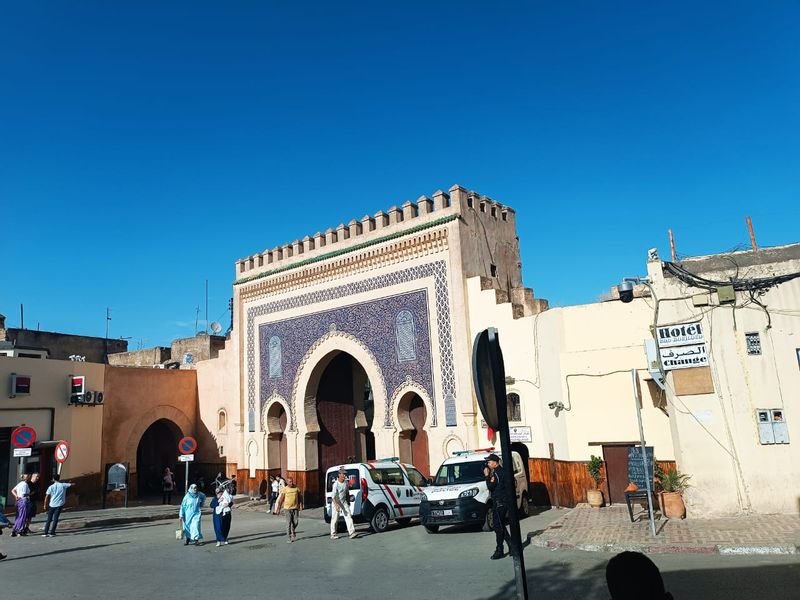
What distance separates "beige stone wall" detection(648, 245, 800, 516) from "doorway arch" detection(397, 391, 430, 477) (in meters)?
8.09

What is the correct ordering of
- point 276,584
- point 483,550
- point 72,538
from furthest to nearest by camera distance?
point 72,538
point 483,550
point 276,584

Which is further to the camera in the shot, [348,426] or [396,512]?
[348,426]

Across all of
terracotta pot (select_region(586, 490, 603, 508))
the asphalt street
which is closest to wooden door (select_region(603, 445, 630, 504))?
terracotta pot (select_region(586, 490, 603, 508))

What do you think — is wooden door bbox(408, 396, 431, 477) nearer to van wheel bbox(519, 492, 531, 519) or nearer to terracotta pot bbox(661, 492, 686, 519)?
van wheel bbox(519, 492, 531, 519)

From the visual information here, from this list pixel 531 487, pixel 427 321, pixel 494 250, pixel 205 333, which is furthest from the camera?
pixel 205 333

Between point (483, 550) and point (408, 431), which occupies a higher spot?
point (408, 431)

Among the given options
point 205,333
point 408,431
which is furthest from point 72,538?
point 205,333

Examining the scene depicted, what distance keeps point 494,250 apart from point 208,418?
43.4 ft

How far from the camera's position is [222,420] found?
24.1 m

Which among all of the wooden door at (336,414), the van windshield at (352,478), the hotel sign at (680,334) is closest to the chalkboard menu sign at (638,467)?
the hotel sign at (680,334)

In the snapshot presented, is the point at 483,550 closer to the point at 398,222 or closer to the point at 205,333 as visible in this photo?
the point at 398,222

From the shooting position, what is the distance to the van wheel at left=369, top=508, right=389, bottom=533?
13680 millimetres

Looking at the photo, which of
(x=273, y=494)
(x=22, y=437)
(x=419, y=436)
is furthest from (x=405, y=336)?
(x=22, y=437)

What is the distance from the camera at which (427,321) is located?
58.4ft
